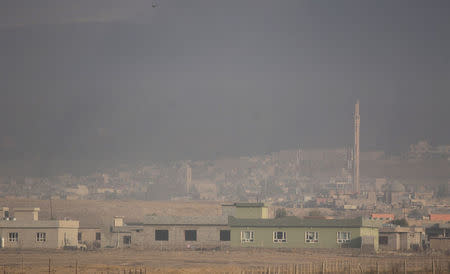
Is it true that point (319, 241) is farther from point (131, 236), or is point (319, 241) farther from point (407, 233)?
point (131, 236)

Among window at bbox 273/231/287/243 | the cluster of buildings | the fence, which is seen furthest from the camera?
window at bbox 273/231/287/243

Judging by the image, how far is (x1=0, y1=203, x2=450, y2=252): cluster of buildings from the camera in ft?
270

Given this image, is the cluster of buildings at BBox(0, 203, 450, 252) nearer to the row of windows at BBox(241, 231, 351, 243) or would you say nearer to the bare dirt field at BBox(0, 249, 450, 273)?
the row of windows at BBox(241, 231, 351, 243)

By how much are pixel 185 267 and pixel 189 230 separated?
77.2ft

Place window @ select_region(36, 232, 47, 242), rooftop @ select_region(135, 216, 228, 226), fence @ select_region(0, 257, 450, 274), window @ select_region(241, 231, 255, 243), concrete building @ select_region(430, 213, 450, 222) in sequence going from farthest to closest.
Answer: concrete building @ select_region(430, 213, 450, 222), window @ select_region(36, 232, 47, 242), rooftop @ select_region(135, 216, 228, 226), window @ select_region(241, 231, 255, 243), fence @ select_region(0, 257, 450, 274)

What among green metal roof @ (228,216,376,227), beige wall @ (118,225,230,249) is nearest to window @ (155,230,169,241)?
beige wall @ (118,225,230,249)

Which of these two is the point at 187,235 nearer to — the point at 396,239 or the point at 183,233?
the point at 183,233

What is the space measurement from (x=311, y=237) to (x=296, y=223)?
6.11 ft

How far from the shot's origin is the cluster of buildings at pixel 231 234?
82250mm

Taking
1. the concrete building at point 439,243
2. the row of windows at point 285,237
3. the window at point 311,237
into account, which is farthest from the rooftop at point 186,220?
the concrete building at point 439,243

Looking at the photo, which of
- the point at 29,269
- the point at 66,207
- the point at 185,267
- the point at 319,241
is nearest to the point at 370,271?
the point at 185,267

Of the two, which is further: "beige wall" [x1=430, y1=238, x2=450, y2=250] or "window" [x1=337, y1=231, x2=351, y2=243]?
"beige wall" [x1=430, y1=238, x2=450, y2=250]

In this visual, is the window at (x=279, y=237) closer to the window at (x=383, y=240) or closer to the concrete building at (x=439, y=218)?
the window at (x=383, y=240)

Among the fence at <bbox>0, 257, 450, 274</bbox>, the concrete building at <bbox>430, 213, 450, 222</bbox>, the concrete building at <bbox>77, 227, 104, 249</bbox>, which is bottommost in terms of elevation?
the concrete building at <bbox>430, 213, 450, 222</bbox>
